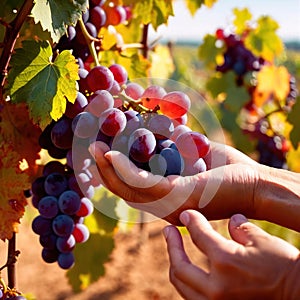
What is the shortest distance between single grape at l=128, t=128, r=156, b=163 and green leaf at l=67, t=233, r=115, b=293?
84 cm

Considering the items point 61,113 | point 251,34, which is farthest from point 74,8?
point 251,34

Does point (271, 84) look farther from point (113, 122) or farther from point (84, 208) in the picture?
point (113, 122)

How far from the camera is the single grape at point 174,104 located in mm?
1188

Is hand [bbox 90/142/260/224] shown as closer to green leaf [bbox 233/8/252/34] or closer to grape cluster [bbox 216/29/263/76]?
grape cluster [bbox 216/29/263/76]

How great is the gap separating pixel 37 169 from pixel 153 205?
0.45m

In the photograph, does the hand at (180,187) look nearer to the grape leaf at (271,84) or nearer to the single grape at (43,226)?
the single grape at (43,226)

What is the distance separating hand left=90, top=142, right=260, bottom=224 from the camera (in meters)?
1.06

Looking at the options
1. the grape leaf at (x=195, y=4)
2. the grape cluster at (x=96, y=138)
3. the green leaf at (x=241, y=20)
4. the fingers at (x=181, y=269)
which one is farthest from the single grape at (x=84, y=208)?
the green leaf at (x=241, y=20)

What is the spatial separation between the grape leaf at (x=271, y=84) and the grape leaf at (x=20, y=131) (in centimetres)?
179

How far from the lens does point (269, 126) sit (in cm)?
299

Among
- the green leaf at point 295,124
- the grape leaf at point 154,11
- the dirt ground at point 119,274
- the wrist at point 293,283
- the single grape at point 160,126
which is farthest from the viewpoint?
the dirt ground at point 119,274

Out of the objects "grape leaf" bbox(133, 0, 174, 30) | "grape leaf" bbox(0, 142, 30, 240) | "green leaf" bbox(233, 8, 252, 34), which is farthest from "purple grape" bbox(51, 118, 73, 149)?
"green leaf" bbox(233, 8, 252, 34)

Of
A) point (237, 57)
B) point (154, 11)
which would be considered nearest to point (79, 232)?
point (154, 11)

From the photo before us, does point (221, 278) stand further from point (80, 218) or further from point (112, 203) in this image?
point (112, 203)
